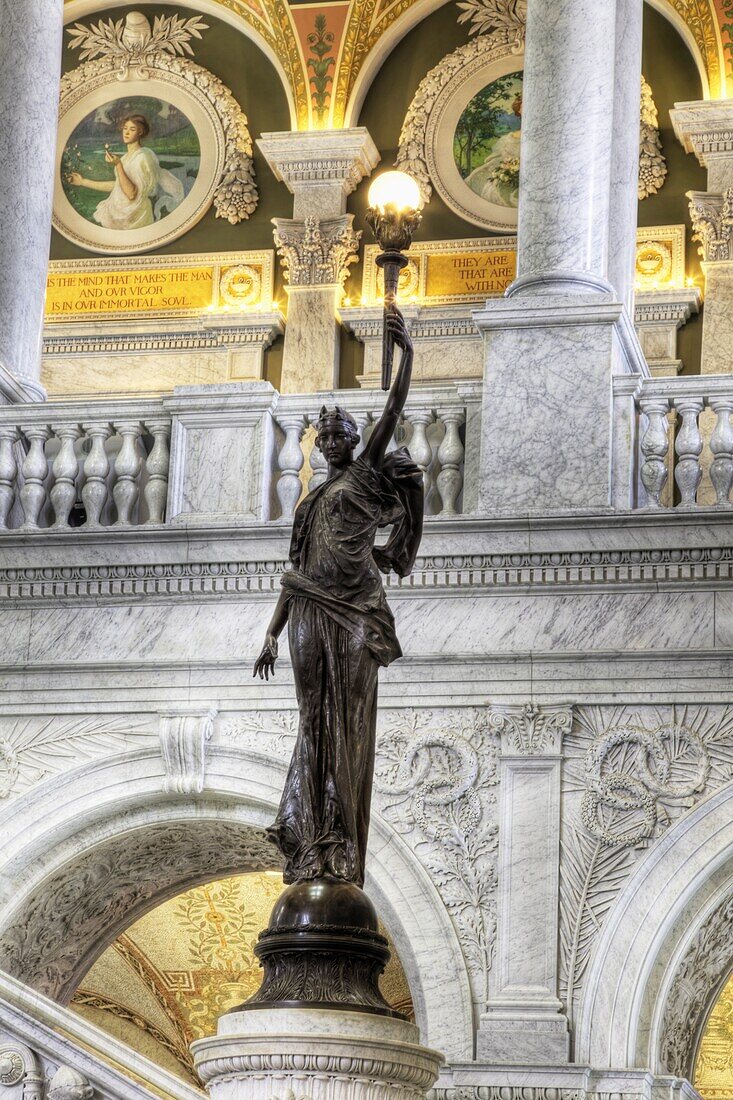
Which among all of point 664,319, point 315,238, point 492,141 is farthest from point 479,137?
point 664,319

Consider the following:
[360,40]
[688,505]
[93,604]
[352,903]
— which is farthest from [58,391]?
[352,903]

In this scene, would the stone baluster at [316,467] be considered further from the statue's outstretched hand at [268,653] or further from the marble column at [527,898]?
the statue's outstretched hand at [268,653]

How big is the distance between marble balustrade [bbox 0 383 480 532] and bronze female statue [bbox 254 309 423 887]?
3133mm

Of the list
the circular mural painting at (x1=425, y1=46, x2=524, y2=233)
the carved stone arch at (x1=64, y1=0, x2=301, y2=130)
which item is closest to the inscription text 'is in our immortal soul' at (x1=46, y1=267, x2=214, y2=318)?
the carved stone arch at (x1=64, y1=0, x2=301, y2=130)

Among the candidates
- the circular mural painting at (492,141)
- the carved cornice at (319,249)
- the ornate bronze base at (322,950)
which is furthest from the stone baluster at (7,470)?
the circular mural painting at (492,141)

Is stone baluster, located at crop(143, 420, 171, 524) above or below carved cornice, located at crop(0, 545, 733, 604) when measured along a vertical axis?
above

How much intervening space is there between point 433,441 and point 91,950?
3540mm

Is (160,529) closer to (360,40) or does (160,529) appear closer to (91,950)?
(91,950)

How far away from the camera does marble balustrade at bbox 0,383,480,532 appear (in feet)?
38.5

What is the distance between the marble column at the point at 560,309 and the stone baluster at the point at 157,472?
5.77 ft

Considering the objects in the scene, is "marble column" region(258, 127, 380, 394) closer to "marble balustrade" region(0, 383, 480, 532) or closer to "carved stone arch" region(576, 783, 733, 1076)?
"marble balustrade" region(0, 383, 480, 532)

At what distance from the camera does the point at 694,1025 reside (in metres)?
11.2

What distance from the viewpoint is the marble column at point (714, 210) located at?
1677 centimetres

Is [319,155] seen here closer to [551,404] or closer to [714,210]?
[714,210]
